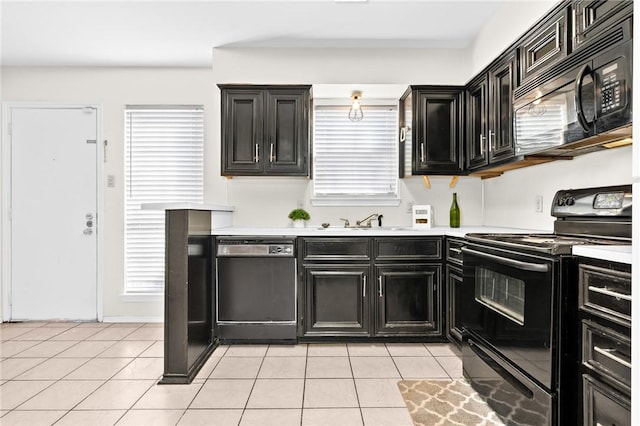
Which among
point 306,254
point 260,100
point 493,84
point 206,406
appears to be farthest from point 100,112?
point 493,84

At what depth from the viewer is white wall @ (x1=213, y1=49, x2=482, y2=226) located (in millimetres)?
3801

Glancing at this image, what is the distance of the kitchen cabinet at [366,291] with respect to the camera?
3164mm

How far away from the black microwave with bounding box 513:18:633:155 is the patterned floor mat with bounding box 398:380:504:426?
1499 millimetres

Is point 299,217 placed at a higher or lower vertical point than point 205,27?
lower

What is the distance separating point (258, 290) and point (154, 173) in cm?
188

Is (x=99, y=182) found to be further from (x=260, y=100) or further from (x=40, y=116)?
(x=260, y=100)

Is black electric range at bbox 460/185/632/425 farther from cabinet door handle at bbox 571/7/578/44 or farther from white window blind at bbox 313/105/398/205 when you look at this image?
white window blind at bbox 313/105/398/205

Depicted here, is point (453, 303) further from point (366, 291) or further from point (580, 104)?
point (580, 104)

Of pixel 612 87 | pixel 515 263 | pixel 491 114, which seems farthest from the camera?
pixel 491 114

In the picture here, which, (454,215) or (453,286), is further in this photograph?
(454,215)

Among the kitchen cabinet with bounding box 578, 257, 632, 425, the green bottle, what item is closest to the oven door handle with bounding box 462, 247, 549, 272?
the kitchen cabinet with bounding box 578, 257, 632, 425

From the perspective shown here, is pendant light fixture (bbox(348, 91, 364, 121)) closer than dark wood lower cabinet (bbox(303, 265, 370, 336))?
No

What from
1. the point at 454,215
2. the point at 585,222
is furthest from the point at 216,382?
the point at 454,215

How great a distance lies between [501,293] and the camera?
6.75 feet
